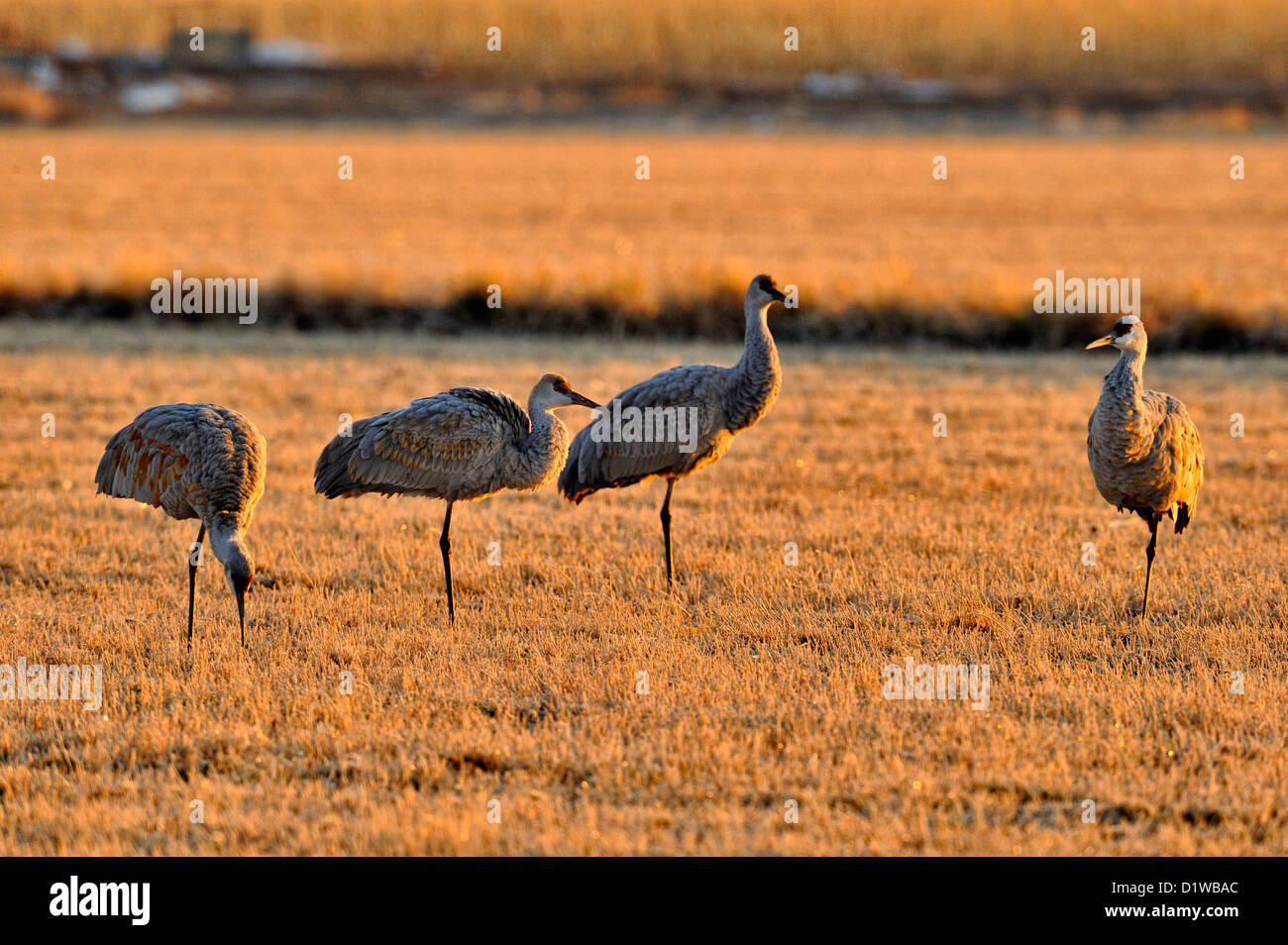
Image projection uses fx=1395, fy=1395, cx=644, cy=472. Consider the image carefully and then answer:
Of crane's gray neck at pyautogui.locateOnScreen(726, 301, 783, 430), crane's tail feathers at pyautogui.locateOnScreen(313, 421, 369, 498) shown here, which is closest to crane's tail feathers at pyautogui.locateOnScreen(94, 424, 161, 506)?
crane's tail feathers at pyautogui.locateOnScreen(313, 421, 369, 498)

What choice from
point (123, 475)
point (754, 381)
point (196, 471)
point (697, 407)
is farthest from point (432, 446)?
point (754, 381)

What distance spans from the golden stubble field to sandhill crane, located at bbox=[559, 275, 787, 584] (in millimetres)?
773

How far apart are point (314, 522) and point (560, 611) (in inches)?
131

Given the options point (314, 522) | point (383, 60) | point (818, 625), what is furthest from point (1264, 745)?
point (383, 60)

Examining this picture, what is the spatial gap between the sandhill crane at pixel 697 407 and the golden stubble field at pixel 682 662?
0.77 meters

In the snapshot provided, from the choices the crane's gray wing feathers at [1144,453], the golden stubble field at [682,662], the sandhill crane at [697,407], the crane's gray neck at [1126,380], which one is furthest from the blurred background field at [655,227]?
the crane's gray neck at [1126,380]

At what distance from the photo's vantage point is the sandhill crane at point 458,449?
31.6ft

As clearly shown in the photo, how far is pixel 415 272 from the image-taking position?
24953mm

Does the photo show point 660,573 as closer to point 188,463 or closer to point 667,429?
point 667,429

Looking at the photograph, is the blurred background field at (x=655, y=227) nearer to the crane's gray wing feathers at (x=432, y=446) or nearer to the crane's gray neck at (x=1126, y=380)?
the crane's gray neck at (x=1126, y=380)

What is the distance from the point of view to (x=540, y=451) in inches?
384

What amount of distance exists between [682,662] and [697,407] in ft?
7.89

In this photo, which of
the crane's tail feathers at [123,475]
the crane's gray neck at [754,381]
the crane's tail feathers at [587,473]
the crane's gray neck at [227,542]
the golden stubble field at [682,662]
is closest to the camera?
the golden stubble field at [682,662]

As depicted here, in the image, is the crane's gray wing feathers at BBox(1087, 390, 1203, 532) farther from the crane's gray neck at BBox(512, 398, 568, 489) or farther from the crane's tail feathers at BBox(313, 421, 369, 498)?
the crane's tail feathers at BBox(313, 421, 369, 498)
